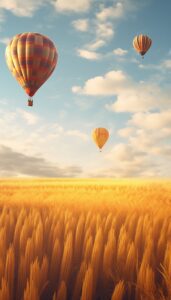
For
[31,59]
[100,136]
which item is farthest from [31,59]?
[100,136]

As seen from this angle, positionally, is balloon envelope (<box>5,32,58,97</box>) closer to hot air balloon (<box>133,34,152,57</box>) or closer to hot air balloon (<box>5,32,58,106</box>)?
hot air balloon (<box>5,32,58,106</box>)

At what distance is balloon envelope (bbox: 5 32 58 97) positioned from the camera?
2294 centimetres

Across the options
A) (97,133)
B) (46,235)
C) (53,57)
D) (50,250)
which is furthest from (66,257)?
(97,133)

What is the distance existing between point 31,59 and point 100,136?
18.1 metres

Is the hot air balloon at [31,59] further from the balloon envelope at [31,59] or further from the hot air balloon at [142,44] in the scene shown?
the hot air balloon at [142,44]

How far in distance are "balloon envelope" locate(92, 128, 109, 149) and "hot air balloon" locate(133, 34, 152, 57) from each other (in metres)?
9.91

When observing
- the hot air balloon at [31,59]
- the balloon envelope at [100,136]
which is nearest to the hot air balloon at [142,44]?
the balloon envelope at [100,136]

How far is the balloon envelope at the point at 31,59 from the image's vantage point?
22.9m

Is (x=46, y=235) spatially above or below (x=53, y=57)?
below

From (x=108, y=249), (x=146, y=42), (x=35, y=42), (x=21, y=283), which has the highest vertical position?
(x=146, y=42)

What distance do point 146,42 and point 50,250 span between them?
3775 cm

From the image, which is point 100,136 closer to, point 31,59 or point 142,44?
point 142,44

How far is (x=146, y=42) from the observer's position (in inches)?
1517

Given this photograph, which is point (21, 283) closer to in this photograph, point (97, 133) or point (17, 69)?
point (17, 69)
